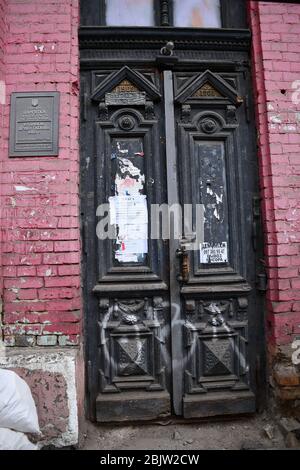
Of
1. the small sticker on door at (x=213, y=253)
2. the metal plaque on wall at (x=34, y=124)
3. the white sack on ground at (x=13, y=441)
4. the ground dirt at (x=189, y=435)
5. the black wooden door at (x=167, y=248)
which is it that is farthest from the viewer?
the small sticker on door at (x=213, y=253)

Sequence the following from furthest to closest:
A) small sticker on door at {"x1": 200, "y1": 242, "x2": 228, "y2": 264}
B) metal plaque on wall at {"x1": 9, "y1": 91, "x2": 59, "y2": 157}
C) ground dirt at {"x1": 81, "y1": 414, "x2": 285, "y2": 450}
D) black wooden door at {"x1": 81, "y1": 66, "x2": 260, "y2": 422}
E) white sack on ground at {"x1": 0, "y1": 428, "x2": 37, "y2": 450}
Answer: small sticker on door at {"x1": 200, "y1": 242, "x2": 228, "y2": 264} → black wooden door at {"x1": 81, "y1": 66, "x2": 260, "y2": 422} → metal plaque on wall at {"x1": 9, "y1": 91, "x2": 59, "y2": 157} → ground dirt at {"x1": 81, "y1": 414, "x2": 285, "y2": 450} → white sack on ground at {"x1": 0, "y1": 428, "x2": 37, "y2": 450}

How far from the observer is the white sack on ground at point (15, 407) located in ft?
7.12

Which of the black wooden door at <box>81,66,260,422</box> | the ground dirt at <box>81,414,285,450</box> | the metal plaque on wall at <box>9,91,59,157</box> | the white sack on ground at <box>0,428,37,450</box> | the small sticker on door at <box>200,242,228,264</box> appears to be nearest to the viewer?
the white sack on ground at <box>0,428,37,450</box>

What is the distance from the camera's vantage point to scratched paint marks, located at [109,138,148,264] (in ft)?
9.54

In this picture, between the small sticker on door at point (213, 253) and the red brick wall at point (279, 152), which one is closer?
the red brick wall at point (279, 152)

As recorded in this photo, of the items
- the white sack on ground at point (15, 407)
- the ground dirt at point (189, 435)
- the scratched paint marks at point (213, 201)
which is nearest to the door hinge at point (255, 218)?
the scratched paint marks at point (213, 201)

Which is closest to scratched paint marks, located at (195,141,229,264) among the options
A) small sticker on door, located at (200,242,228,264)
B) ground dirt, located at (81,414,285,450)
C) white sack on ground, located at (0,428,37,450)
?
small sticker on door, located at (200,242,228,264)

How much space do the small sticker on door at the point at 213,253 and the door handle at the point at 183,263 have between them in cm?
16

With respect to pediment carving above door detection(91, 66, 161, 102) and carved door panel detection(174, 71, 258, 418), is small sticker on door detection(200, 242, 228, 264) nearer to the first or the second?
carved door panel detection(174, 71, 258, 418)

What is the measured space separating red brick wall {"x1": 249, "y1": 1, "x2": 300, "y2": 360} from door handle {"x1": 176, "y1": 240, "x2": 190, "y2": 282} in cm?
66

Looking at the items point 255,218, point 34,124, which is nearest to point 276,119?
point 255,218

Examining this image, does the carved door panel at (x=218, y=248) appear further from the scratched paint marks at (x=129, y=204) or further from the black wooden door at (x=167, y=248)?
the scratched paint marks at (x=129, y=204)
